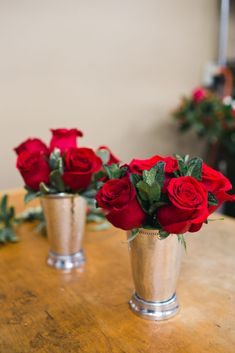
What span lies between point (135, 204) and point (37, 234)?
2.09ft

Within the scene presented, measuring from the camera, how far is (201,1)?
2.67m

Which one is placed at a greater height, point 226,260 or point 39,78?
point 39,78

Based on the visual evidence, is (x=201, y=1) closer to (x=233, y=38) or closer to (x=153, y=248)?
(x=233, y=38)

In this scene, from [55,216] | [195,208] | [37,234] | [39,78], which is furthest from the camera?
[39,78]

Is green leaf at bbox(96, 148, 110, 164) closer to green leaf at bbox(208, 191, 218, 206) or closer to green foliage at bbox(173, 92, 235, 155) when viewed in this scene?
green leaf at bbox(208, 191, 218, 206)

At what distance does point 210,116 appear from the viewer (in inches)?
98.0

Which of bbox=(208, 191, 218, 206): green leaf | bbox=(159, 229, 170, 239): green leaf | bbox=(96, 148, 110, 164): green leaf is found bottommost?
bbox=(159, 229, 170, 239): green leaf

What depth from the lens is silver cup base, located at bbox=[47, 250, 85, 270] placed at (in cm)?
102

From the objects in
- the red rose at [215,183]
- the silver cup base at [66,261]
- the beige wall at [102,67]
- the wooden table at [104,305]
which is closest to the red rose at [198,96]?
the beige wall at [102,67]

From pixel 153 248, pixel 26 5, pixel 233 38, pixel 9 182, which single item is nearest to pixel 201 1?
pixel 233 38

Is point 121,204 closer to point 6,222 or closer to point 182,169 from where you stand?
point 182,169

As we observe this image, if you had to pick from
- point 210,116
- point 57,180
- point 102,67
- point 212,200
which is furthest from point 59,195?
point 210,116

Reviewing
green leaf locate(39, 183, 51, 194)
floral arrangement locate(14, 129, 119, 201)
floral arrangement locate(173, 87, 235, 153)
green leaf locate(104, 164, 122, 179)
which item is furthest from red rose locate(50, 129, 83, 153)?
floral arrangement locate(173, 87, 235, 153)

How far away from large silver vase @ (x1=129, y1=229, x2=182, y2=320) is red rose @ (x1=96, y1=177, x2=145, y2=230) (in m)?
0.04
